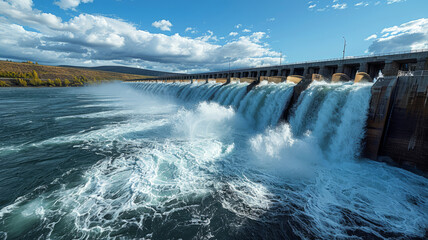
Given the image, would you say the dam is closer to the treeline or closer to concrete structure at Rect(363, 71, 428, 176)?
concrete structure at Rect(363, 71, 428, 176)

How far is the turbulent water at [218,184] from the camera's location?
568 centimetres

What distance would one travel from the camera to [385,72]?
2042 centimetres

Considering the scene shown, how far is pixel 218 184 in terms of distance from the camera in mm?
8031

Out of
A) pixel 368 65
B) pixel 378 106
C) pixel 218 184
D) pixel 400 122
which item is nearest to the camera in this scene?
pixel 218 184

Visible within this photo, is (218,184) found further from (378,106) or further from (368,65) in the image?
(368,65)

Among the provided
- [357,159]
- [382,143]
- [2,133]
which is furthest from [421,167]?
[2,133]

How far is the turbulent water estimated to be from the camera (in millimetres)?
5680

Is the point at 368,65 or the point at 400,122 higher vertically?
the point at 368,65

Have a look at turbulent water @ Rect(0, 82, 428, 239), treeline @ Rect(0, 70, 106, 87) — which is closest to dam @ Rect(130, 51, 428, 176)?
turbulent water @ Rect(0, 82, 428, 239)

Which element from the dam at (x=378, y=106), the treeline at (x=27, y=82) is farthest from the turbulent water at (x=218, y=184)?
the treeline at (x=27, y=82)

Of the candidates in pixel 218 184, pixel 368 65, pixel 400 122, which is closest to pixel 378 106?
pixel 400 122

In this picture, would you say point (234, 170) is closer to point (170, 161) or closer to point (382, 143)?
point (170, 161)

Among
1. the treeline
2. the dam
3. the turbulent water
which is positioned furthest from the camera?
the treeline

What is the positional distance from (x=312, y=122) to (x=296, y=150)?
299 centimetres
